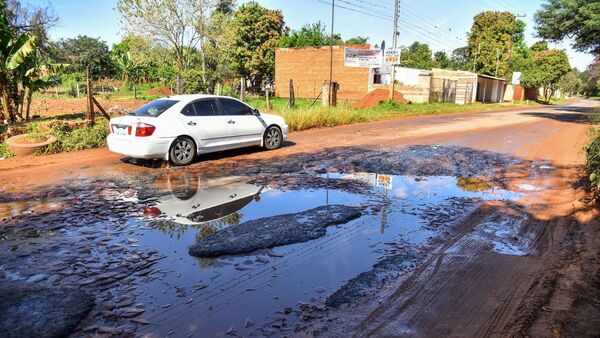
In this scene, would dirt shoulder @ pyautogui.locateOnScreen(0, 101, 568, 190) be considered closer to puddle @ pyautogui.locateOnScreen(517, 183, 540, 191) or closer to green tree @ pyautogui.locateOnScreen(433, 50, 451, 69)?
puddle @ pyautogui.locateOnScreen(517, 183, 540, 191)

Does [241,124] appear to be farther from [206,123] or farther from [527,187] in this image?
[527,187]

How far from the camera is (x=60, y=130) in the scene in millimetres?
12109

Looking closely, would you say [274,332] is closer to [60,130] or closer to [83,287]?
[83,287]

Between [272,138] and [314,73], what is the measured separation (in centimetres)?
3025

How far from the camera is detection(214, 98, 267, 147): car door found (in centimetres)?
1071

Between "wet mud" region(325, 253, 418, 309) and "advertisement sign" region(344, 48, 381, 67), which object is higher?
"advertisement sign" region(344, 48, 381, 67)

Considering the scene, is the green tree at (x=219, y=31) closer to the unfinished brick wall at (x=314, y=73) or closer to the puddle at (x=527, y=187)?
the unfinished brick wall at (x=314, y=73)

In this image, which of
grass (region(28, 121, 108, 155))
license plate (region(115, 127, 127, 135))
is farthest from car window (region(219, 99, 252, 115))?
grass (region(28, 121, 108, 155))

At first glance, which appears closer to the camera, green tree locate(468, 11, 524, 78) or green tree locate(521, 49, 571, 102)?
green tree locate(521, 49, 571, 102)

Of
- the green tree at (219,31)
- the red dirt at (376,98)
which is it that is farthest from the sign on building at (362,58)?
the green tree at (219,31)

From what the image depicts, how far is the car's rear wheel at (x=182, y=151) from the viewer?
9562 millimetres

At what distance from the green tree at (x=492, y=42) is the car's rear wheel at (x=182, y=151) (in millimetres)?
63983

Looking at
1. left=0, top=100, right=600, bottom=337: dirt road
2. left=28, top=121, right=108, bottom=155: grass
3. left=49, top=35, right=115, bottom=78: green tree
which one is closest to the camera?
left=0, top=100, right=600, bottom=337: dirt road

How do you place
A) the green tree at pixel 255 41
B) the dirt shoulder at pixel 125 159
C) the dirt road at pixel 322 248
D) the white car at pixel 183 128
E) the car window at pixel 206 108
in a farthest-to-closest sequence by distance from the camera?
the green tree at pixel 255 41 → the car window at pixel 206 108 → the white car at pixel 183 128 → the dirt shoulder at pixel 125 159 → the dirt road at pixel 322 248
